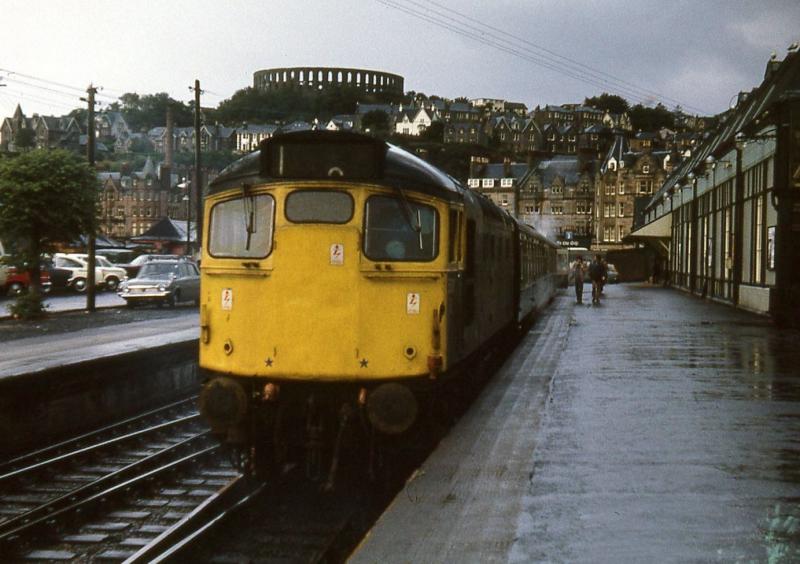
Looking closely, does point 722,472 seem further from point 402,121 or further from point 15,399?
point 402,121

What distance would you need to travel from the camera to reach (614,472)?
8.58 meters

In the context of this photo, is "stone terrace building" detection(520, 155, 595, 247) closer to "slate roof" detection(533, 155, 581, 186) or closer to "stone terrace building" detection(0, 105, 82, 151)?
"slate roof" detection(533, 155, 581, 186)

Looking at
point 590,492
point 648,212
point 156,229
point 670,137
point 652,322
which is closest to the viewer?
point 590,492

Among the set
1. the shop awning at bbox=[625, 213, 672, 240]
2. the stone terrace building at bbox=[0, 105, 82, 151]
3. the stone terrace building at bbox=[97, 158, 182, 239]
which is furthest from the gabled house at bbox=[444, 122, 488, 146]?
the shop awning at bbox=[625, 213, 672, 240]

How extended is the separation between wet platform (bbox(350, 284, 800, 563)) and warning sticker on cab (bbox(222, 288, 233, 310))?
7.76 ft

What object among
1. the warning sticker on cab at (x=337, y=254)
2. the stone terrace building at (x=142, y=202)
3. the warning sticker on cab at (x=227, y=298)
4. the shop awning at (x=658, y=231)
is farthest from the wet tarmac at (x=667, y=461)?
the stone terrace building at (x=142, y=202)

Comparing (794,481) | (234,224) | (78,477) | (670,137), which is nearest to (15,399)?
(78,477)

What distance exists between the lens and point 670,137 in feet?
538

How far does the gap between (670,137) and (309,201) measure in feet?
531

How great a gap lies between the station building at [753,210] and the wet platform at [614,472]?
30.2ft

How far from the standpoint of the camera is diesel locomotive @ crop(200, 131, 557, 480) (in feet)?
30.6

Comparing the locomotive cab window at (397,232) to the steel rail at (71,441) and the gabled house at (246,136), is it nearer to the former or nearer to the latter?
the steel rail at (71,441)

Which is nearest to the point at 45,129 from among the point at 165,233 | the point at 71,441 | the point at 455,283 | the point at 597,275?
the point at 165,233

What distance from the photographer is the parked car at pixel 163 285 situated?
1356 inches
